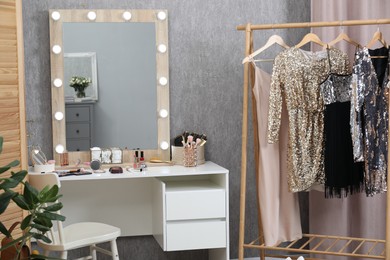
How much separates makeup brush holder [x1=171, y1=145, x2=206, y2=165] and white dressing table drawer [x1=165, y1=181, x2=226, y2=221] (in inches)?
14.1

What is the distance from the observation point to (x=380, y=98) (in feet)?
11.4

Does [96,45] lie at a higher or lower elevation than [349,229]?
higher

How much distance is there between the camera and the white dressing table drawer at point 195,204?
3.76m

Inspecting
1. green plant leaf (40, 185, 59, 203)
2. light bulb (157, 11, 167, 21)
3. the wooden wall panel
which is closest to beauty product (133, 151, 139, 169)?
the wooden wall panel

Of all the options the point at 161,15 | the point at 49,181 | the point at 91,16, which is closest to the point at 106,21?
the point at 91,16

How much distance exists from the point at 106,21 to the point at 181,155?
3.24ft

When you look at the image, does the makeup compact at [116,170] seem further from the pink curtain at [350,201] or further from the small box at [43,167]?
the pink curtain at [350,201]

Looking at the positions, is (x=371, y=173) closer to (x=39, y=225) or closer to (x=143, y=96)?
(x=143, y=96)

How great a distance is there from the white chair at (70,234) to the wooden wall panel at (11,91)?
16 centimetres

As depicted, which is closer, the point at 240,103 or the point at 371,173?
the point at 371,173

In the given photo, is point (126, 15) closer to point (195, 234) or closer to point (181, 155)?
point (181, 155)

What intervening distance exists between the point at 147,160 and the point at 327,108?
128 centimetres

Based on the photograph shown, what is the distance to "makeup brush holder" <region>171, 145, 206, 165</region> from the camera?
4121mm

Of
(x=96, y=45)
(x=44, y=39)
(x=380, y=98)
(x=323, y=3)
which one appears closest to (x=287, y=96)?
(x=380, y=98)
